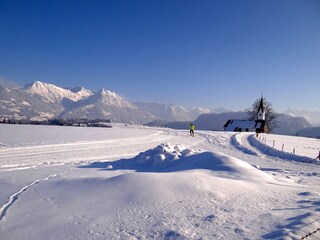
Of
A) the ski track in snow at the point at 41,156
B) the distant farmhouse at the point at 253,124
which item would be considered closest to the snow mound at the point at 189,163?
the ski track in snow at the point at 41,156

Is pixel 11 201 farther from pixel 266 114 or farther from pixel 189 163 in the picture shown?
pixel 266 114

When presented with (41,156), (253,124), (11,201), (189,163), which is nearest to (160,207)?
(11,201)

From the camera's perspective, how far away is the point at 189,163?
40.9 feet

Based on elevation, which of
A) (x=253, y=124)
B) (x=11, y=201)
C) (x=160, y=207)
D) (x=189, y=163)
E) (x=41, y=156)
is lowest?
(x=41, y=156)

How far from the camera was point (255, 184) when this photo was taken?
29.2 feet

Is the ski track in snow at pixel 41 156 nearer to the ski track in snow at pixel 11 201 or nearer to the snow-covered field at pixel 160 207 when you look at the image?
the snow-covered field at pixel 160 207

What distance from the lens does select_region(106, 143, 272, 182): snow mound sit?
10.3m

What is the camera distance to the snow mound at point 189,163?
1032 cm

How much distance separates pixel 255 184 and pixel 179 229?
14.1ft

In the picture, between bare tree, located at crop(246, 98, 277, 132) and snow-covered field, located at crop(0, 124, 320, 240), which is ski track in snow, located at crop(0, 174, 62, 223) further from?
→ bare tree, located at crop(246, 98, 277, 132)

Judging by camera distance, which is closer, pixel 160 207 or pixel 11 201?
pixel 160 207

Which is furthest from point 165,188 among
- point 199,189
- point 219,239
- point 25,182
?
point 25,182

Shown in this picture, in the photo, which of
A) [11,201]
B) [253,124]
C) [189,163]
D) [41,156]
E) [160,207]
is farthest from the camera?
[253,124]

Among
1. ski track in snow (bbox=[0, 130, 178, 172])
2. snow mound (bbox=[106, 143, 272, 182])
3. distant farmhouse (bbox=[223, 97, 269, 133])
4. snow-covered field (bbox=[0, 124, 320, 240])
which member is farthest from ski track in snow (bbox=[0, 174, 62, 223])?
distant farmhouse (bbox=[223, 97, 269, 133])
